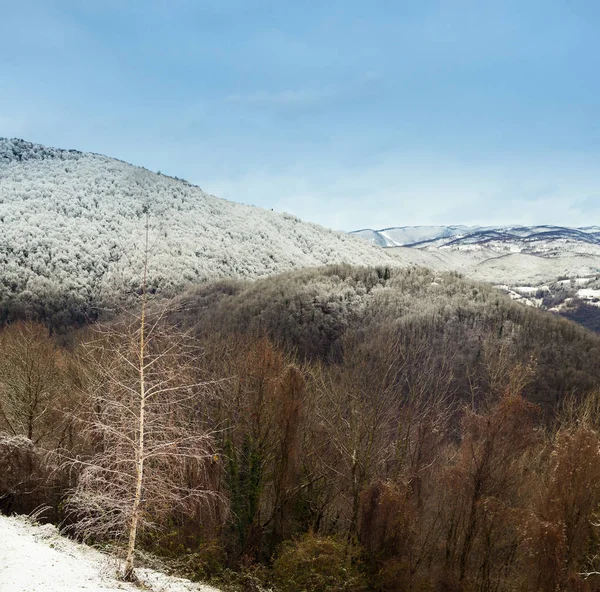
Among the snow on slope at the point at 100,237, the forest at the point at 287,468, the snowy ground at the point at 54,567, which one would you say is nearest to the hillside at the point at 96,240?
the snow on slope at the point at 100,237

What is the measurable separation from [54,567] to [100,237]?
149 m

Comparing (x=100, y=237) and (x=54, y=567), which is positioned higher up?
(x=100, y=237)

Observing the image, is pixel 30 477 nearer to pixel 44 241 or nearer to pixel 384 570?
pixel 384 570

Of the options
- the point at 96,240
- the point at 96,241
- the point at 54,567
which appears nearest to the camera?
the point at 54,567

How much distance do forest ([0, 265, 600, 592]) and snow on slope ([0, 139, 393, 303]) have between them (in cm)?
9102

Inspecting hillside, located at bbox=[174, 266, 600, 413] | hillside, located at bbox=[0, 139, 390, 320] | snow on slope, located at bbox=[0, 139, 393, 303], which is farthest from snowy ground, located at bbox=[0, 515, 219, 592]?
snow on slope, located at bbox=[0, 139, 393, 303]

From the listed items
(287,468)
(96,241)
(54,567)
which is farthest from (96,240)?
(54,567)

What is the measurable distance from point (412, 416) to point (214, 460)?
9.65m

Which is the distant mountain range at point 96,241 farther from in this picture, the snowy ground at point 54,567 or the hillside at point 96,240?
the snowy ground at point 54,567

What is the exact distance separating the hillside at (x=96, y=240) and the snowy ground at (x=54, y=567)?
87.9 m

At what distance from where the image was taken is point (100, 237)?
5778 inches

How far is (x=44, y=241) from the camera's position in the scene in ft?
434

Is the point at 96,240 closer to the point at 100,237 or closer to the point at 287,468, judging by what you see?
the point at 100,237

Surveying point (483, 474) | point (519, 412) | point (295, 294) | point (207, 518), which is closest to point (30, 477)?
→ point (207, 518)
